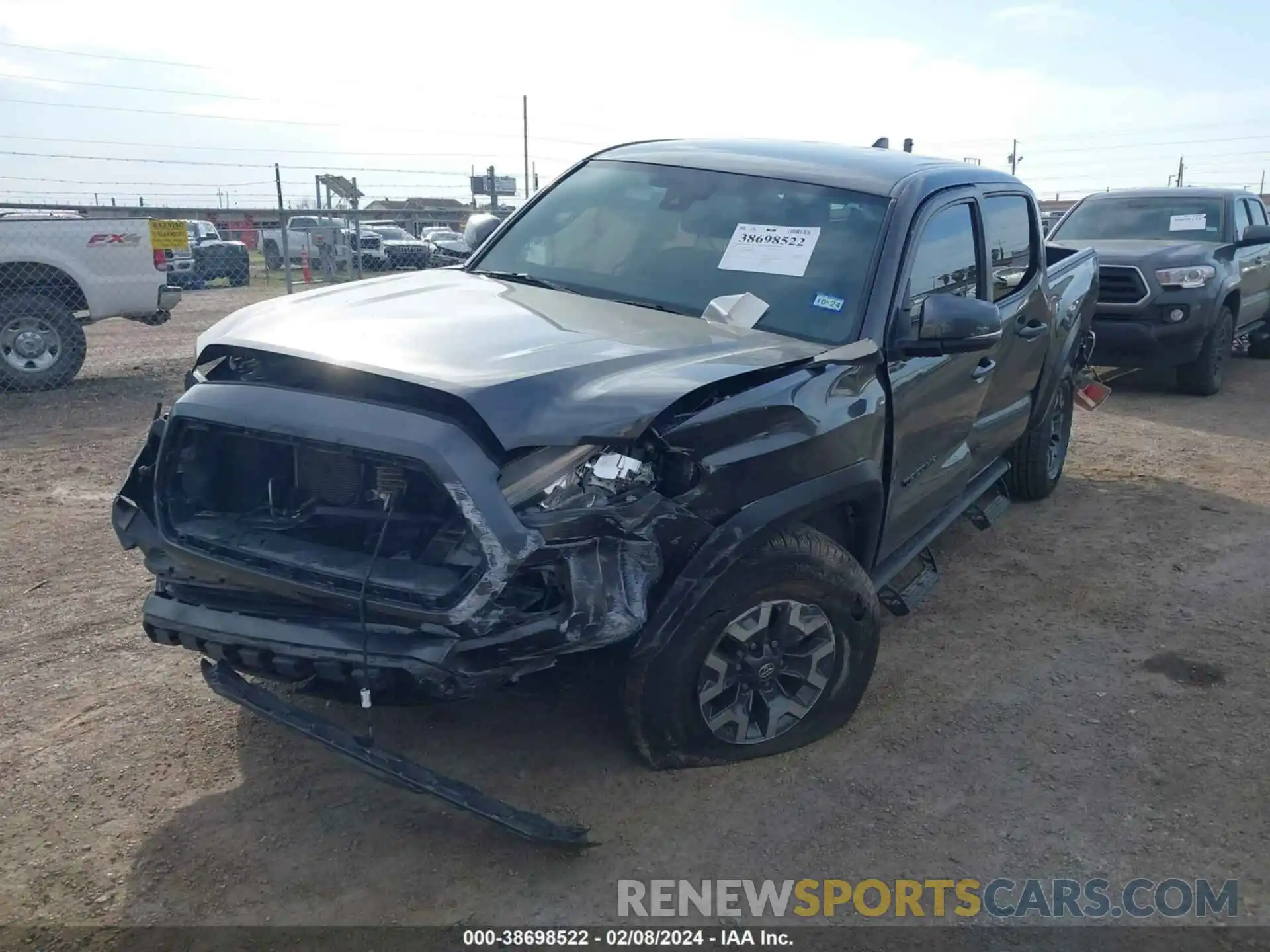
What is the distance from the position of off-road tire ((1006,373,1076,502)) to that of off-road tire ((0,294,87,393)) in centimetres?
781

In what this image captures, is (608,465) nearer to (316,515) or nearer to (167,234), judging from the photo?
(316,515)

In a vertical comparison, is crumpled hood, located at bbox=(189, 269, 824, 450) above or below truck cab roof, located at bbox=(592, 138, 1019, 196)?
below

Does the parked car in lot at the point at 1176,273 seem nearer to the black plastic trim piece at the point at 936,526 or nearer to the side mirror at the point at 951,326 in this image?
the black plastic trim piece at the point at 936,526

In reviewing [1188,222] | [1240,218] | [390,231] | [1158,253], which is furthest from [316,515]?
[390,231]

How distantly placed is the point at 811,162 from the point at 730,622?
6.86ft

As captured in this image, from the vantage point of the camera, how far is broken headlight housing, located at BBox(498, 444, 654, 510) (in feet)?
8.98

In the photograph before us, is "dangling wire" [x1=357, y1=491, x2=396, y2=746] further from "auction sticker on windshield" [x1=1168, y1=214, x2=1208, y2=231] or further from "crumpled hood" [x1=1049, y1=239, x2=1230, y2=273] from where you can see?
"auction sticker on windshield" [x1=1168, y1=214, x2=1208, y2=231]

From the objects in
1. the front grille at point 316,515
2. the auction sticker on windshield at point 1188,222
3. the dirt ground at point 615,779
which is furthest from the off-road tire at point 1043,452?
the auction sticker on windshield at point 1188,222

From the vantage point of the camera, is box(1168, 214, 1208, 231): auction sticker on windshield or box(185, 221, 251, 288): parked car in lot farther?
box(185, 221, 251, 288): parked car in lot

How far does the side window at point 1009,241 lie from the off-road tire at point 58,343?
789 centimetres

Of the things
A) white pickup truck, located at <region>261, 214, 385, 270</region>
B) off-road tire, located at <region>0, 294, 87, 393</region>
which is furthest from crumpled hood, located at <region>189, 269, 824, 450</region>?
white pickup truck, located at <region>261, 214, 385, 270</region>

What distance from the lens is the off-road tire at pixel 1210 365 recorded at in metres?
9.66

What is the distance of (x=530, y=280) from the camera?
166 inches

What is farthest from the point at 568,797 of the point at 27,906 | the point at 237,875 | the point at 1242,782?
the point at 1242,782
